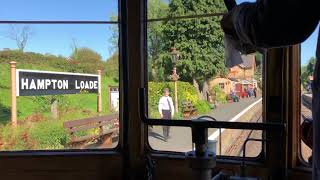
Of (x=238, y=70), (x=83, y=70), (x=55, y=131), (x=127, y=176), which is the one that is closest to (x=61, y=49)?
(x=83, y=70)

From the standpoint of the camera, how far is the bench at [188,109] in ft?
6.97

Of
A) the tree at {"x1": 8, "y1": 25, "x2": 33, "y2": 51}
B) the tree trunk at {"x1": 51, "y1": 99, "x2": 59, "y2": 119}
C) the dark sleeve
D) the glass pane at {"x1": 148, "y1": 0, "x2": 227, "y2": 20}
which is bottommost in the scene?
the tree trunk at {"x1": 51, "y1": 99, "x2": 59, "y2": 119}

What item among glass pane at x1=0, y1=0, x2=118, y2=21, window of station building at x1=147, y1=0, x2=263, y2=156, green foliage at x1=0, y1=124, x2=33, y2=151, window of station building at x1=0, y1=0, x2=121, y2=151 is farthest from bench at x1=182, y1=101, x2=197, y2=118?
green foliage at x1=0, y1=124, x2=33, y2=151

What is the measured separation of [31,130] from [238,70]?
1163 mm

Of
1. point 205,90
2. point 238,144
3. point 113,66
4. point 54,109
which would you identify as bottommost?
point 238,144

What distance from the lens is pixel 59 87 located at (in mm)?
2205

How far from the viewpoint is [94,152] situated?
7.20 feet

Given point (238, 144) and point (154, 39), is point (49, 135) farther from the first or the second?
point (238, 144)

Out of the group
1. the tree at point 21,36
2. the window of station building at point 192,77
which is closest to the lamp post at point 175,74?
the window of station building at point 192,77

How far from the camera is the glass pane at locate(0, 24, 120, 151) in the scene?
2170 mm

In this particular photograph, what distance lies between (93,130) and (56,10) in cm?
70

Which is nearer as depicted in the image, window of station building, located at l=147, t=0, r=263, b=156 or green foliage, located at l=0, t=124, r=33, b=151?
window of station building, located at l=147, t=0, r=263, b=156

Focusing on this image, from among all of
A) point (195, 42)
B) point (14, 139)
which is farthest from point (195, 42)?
point (14, 139)

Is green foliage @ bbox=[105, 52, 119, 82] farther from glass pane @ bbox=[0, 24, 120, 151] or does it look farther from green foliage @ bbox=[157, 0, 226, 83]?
green foliage @ bbox=[157, 0, 226, 83]
